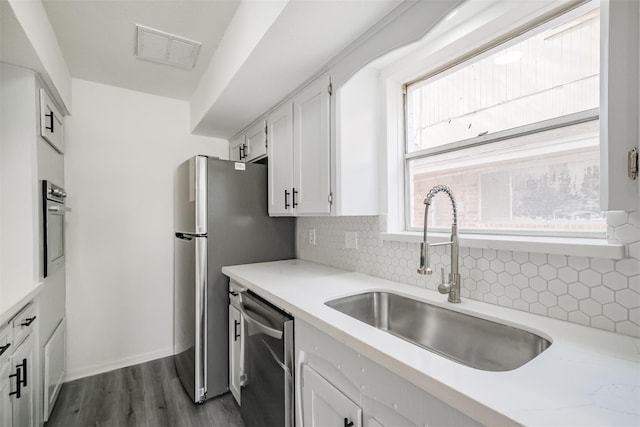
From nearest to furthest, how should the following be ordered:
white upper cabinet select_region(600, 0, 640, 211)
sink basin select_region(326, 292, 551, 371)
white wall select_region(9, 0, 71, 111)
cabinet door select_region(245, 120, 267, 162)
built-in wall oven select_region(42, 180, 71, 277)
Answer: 1. white upper cabinet select_region(600, 0, 640, 211)
2. sink basin select_region(326, 292, 551, 371)
3. white wall select_region(9, 0, 71, 111)
4. built-in wall oven select_region(42, 180, 71, 277)
5. cabinet door select_region(245, 120, 267, 162)

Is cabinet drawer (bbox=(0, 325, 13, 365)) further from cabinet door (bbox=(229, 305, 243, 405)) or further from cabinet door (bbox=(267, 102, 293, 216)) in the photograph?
cabinet door (bbox=(267, 102, 293, 216))

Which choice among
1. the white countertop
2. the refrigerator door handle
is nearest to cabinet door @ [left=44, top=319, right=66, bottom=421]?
the refrigerator door handle

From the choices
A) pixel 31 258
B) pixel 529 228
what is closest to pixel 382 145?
pixel 529 228

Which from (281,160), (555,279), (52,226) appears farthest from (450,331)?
(52,226)

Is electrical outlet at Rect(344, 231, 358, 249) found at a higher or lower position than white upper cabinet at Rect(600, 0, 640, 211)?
lower

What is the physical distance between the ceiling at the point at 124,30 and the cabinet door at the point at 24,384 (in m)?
1.81

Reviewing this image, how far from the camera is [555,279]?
1.06m

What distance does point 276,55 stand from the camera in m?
1.53

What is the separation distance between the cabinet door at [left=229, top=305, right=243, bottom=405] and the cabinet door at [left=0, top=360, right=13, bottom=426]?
103 centimetres

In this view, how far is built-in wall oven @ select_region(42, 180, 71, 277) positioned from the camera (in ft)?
5.81

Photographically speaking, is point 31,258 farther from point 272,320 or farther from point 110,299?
point 272,320

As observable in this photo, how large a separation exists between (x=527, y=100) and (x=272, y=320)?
149 centimetres

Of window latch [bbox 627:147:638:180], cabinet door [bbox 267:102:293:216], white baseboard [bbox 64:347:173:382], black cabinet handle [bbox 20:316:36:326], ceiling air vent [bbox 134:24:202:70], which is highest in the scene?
ceiling air vent [bbox 134:24:202:70]

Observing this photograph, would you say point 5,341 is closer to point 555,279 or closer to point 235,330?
point 235,330
